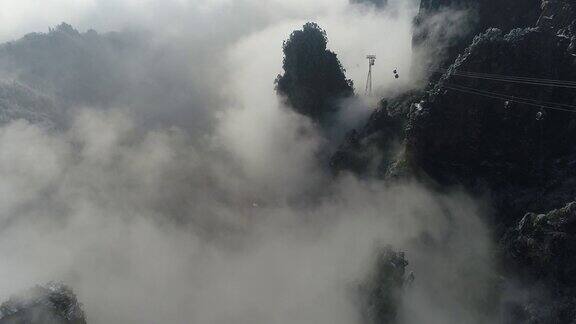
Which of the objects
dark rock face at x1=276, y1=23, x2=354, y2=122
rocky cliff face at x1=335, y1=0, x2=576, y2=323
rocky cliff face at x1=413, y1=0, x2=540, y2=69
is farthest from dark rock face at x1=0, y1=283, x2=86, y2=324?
rocky cliff face at x1=413, y1=0, x2=540, y2=69

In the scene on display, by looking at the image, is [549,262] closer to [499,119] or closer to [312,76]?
[499,119]

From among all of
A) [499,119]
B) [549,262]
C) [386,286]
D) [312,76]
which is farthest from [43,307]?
[312,76]

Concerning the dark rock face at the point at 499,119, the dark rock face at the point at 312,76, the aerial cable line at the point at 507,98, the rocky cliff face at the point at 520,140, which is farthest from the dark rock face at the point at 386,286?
the dark rock face at the point at 312,76

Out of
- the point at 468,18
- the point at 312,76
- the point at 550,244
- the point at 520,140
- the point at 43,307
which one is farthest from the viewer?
the point at 312,76

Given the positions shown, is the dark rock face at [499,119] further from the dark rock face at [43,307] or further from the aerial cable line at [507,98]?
the dark rock face at [43,307]

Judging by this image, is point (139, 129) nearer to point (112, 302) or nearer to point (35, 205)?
point (35, 205)

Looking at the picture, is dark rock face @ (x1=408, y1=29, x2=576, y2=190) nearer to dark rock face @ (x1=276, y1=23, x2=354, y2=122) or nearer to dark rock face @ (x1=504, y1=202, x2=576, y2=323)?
dark rock face @ (x1=504, y1=202, x2=576, y2=323)
